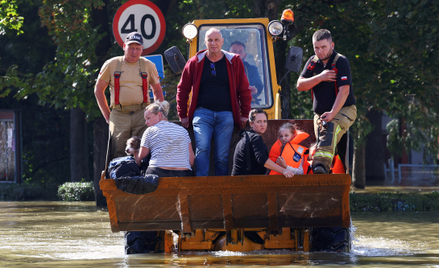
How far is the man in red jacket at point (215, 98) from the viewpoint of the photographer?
700 cm

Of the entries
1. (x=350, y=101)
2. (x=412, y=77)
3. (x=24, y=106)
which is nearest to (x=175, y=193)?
(x=350, y=101)

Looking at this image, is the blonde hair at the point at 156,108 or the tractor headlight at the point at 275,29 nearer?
the blonde hair at the point at 156,108

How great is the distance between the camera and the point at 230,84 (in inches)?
281

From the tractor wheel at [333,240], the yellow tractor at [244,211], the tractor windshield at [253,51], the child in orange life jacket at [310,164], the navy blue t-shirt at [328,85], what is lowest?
the tractor wheel at [333,240]

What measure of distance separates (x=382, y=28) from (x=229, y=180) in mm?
8784

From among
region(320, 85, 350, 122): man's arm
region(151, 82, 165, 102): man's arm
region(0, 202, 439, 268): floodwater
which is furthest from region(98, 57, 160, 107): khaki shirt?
region(320, 85, 350, 122): man's arm

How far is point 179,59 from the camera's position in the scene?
8469 millimetres

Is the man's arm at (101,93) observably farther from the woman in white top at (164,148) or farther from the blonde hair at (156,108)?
the woman in white top at (164,148)

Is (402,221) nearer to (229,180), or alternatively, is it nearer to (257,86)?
(257,86)

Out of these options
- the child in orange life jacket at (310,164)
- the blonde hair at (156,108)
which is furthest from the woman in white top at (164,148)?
the child in orange life jacket at (310,164)

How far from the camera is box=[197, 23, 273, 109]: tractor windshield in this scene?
928 cm

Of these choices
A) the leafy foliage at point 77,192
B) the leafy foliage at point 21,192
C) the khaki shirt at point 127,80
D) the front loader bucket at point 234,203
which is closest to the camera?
the front loader bucket at point 234,203

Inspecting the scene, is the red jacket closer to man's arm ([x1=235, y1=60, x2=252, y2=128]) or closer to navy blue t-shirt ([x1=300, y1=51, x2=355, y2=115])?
man's arm ([x1=235, y1=60, x2=252, y2=128])

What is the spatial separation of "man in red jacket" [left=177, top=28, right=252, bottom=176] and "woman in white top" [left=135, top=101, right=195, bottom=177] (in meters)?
0.37
